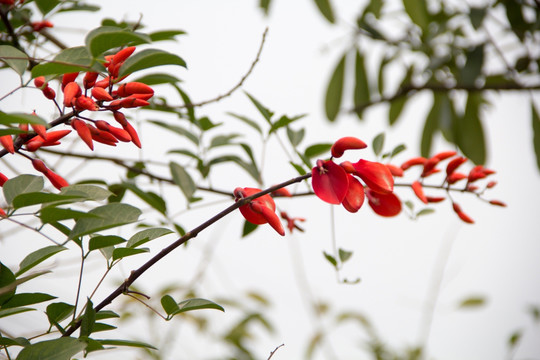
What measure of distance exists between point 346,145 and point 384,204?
20 cm

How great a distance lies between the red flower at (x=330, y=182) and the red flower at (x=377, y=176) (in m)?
0.03

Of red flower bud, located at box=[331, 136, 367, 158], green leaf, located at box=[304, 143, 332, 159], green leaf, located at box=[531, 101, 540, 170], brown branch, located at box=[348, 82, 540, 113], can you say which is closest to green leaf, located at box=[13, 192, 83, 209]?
red flower bud, located at box=[331, 136, 367, 158]

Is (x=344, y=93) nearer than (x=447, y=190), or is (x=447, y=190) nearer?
(x=447, y=190)

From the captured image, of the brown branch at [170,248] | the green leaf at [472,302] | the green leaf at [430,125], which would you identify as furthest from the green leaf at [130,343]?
the green leaf at [472,302]

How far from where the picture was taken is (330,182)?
0.47 meters

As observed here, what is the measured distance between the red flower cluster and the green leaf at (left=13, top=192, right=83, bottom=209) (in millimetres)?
216

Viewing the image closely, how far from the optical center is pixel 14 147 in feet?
1.48

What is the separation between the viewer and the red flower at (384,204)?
0.64m

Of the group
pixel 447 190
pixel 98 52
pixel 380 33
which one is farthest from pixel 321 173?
pixel 380 33

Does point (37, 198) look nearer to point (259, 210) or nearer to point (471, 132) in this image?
point (259, 210)

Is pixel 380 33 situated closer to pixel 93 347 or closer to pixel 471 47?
pixel 471 47

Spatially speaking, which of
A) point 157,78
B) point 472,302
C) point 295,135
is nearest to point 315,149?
point 295,135

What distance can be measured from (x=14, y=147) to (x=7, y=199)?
0.16 ft

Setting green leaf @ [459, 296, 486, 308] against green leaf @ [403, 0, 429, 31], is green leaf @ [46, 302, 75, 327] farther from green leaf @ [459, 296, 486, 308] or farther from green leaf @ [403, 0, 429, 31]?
green leaf @ [459, 296, 486, 308]
